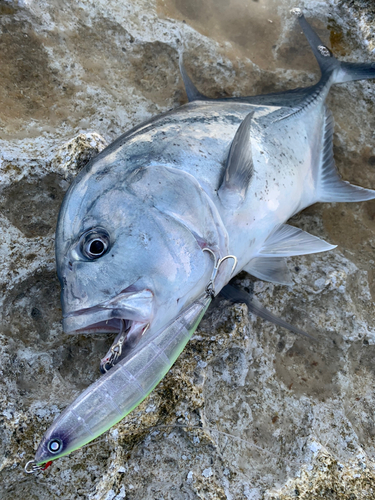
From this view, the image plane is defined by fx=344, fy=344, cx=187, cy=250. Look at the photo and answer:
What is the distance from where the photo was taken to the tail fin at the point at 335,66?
8.07 ft

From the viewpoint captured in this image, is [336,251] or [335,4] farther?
[335,4]

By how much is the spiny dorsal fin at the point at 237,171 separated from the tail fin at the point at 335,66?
4.16 ft

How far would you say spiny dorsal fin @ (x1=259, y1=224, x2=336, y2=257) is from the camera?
1953 mm

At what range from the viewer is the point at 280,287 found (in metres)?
2.17

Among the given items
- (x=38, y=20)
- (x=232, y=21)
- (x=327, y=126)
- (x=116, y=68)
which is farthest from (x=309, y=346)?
(x=38, y=20)

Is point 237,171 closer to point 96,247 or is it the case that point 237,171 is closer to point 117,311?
point 96,247

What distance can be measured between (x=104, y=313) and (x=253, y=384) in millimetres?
1106

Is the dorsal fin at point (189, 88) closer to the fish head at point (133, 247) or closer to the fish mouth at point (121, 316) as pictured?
the fish head at point (133, 247)

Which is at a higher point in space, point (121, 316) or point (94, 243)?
point (94, 243)

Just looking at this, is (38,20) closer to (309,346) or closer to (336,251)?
(336,251)

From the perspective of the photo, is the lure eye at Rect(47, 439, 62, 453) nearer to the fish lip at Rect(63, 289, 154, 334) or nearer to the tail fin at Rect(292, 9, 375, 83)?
the fish lip at Rect(63, 289, 154, 334)

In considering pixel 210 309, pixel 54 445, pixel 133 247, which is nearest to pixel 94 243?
pixel 133 247

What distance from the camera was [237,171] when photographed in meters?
1.69

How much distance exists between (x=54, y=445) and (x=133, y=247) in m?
0.74
